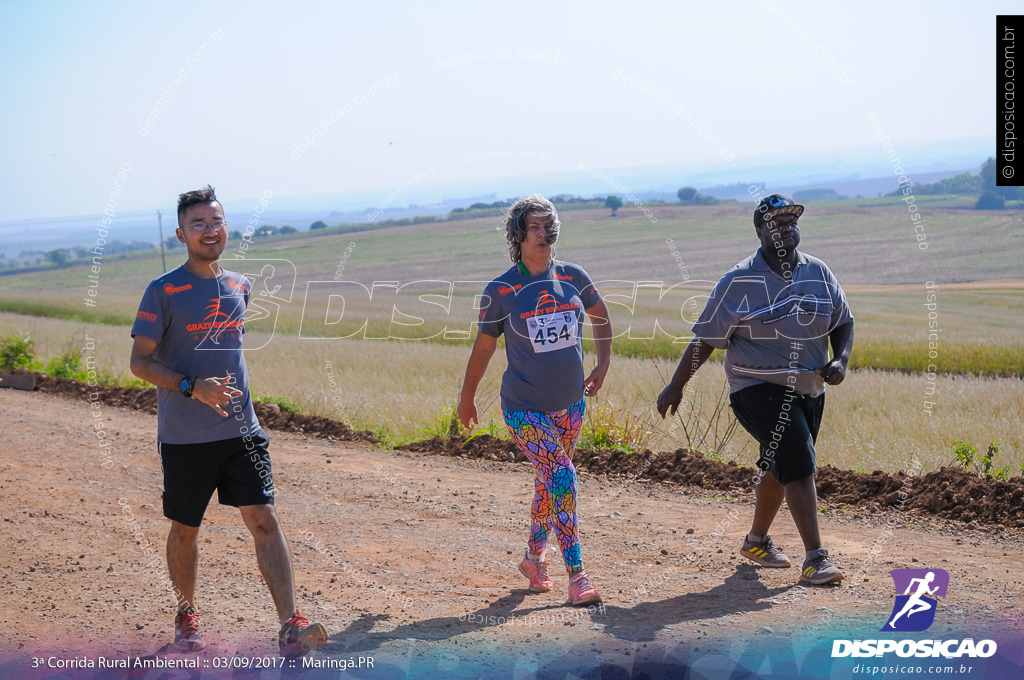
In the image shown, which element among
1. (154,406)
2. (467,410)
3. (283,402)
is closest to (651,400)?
(283,402)

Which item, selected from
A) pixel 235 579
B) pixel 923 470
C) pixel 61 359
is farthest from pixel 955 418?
pixel 61 359

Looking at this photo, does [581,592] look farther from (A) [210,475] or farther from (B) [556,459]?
(A) [210,475]

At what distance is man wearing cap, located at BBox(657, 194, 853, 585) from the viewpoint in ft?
16.7

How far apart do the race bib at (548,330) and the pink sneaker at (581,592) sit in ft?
3.97

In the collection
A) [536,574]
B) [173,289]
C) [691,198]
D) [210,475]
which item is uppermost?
[691,198]

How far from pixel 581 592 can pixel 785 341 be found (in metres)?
1.73

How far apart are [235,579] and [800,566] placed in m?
3.30

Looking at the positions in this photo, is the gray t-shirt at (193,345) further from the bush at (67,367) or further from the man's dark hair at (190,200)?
the bush at (67,367)

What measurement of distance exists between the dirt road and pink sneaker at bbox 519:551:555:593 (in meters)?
0.09

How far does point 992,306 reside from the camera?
2777cm

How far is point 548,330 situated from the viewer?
483 centimetres

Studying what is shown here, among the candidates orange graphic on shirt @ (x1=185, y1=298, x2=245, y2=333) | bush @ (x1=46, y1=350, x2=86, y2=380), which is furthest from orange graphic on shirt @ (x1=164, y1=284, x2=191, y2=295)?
bush @ (x1=46, y1=350, x2=86, y2=380)

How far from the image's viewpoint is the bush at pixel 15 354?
46.9ft

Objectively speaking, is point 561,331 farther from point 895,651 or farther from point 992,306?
point 992,306
